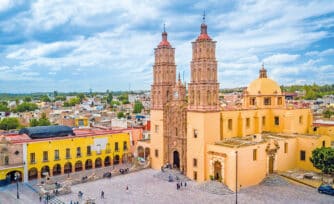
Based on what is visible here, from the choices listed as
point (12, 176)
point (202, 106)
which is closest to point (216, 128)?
point (202, 106)

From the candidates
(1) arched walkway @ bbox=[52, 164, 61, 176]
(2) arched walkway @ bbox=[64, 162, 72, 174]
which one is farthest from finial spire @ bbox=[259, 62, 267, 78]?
(1) arched walkway @ bbox=[52, 164, 61, 176]

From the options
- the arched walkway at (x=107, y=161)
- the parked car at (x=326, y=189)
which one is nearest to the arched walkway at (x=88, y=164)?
the arched walkway at (x=107, y=161)

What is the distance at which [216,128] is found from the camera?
1421 inches

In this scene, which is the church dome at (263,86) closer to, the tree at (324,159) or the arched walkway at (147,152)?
the tree at (324,159)

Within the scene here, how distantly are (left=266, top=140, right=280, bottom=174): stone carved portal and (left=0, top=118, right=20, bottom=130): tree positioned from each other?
52.9 metres

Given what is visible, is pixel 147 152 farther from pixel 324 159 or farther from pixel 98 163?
pixel 324 159

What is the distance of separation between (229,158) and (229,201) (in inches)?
178

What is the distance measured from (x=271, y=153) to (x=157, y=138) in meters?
14.1

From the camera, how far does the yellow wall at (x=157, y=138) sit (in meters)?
41.5

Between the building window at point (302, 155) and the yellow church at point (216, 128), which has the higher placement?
the yellow church at point (216, 128)

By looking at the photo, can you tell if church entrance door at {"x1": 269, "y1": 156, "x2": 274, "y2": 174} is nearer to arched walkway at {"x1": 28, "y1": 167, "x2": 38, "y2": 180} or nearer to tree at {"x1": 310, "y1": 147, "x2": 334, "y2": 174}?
tree at {"x1": 310, "y1": 147, "x2": 334, "y2": 174}

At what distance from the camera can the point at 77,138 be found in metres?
40.9

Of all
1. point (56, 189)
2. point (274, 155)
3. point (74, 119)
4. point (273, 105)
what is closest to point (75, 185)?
point (56, 189)

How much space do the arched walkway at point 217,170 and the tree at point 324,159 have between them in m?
10.6
